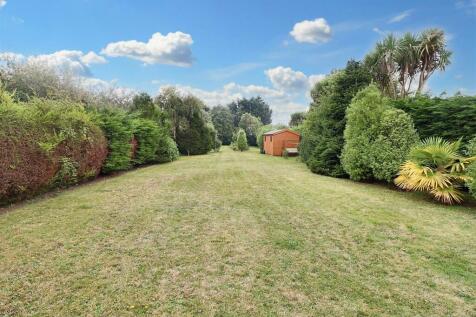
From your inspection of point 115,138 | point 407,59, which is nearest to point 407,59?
point 407,59

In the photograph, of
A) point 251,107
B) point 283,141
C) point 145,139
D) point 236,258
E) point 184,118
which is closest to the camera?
point 236,258

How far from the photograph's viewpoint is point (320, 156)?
11945mm

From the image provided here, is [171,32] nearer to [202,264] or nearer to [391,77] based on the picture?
[202,264]

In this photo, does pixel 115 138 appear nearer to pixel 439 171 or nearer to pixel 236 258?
pixel 236 258

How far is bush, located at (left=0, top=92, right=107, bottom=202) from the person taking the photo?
5.84 meters

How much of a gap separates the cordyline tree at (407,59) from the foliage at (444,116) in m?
14.1

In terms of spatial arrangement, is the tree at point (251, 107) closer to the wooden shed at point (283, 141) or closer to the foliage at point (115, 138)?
the wooden shed at point (283, 141)

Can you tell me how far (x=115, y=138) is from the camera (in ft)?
37.0

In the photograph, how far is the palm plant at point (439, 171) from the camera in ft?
20.8

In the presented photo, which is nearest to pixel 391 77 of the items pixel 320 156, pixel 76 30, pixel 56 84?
pixel 320 156

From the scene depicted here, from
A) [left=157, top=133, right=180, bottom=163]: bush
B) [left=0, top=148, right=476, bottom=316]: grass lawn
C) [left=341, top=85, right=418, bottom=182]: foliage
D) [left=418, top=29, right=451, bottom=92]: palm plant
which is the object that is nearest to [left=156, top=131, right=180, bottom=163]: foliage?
[left=157, top=133, right=180, bottom=163]: bush

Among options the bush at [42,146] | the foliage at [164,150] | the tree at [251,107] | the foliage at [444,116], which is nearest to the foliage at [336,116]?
the foliage at [444,116]

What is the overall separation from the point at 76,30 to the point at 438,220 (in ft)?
48.7

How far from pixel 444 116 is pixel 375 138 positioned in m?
1.91
